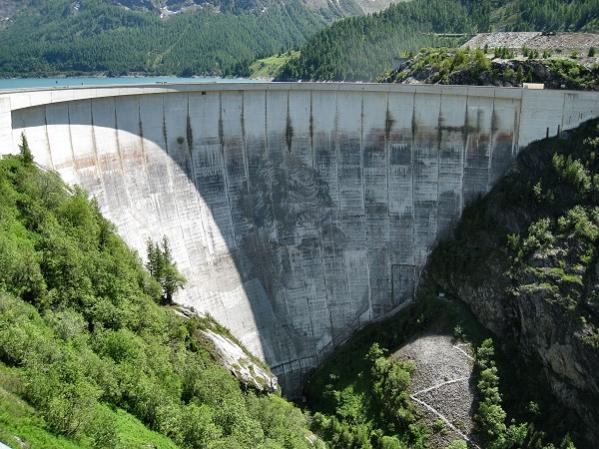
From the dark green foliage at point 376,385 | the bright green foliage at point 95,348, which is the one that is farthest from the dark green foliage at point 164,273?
the dark green foliage at point 376,385

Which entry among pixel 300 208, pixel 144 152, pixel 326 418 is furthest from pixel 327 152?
pixel 326 418

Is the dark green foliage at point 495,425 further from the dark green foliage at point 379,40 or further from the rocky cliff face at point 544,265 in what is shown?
the dark green foliage at point 379,40

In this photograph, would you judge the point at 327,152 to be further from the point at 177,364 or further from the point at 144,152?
the point at 177,364

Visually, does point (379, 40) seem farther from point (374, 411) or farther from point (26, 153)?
point (26, 153)

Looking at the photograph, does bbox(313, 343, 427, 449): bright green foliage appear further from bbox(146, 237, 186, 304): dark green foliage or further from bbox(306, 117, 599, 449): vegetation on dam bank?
bbox(146, 237, 186, 304): dark green foliage

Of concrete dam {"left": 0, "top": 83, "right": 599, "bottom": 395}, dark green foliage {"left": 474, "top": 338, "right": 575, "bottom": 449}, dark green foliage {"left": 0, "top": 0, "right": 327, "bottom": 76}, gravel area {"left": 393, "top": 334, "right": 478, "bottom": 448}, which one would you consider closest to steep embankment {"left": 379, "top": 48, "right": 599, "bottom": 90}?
concrete dam {"left": 0, "top": 83, "right": 599, "bottom": 395}
